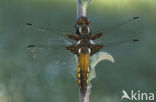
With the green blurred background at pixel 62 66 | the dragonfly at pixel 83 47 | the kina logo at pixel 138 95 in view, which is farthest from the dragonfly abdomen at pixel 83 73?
the kina logo at pixel 138 95

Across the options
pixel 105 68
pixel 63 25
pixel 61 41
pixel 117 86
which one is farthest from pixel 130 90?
pixel 61 41

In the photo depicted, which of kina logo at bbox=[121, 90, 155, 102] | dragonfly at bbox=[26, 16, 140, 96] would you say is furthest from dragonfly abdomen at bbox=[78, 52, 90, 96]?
kina logo at bbox=[121, 90, 155, 102]

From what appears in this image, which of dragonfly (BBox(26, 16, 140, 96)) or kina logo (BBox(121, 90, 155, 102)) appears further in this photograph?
kina logo (BBox(121, 90, 155, 102))

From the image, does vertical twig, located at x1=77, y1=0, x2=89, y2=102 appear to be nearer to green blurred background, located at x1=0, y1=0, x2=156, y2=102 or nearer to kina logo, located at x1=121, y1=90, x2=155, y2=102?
green blurred background, located at x1=0, y1=0, x2=156, y2=102

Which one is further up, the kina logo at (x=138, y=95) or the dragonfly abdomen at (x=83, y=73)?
the dragonfly abdomen at (x=83, y=73)

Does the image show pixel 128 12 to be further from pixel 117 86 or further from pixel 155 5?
pixel 117 86

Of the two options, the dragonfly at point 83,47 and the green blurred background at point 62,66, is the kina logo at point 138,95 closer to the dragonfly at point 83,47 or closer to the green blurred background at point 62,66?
the green blurred background at point 62,66

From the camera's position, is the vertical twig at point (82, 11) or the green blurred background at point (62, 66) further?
the green blurred background at point (62, 66)

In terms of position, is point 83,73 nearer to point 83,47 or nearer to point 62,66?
point 83,47
